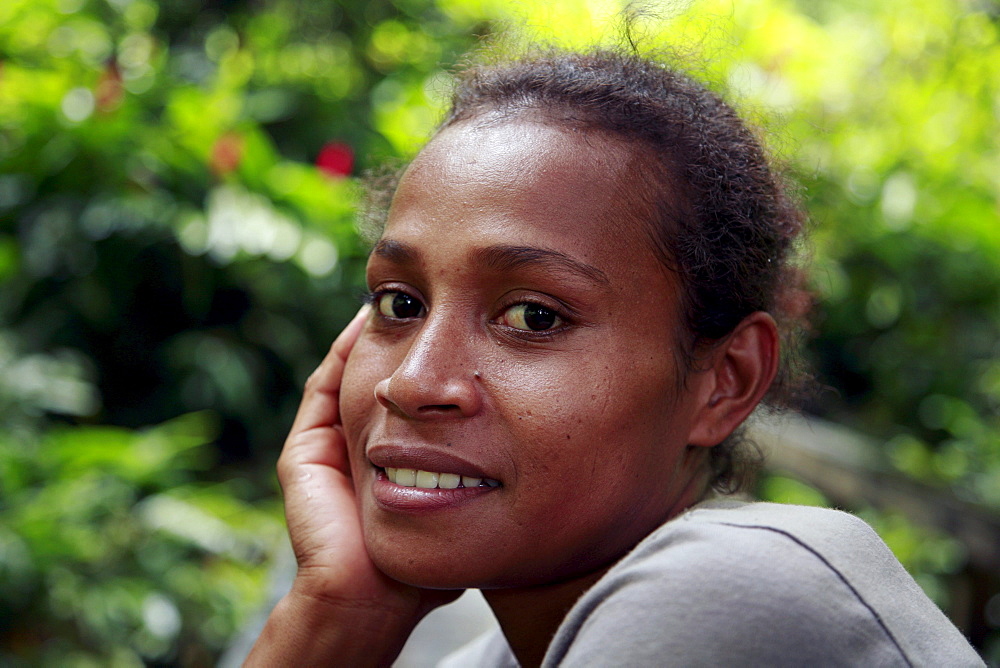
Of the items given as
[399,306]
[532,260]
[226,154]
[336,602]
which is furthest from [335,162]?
[532,260]

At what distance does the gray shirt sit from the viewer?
110cm

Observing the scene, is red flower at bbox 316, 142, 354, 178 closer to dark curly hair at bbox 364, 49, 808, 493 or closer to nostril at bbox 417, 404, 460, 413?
dark curly hair at bbox 364, 49, 808, 493

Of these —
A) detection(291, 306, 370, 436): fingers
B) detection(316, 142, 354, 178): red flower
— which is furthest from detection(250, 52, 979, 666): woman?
detection(316, 142, 354, 178): red flower

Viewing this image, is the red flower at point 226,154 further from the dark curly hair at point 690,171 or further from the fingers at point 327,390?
the dark curly hair at point 690,171

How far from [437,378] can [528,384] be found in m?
0.15

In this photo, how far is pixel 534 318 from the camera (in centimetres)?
158

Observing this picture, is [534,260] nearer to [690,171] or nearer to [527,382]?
[527,382]

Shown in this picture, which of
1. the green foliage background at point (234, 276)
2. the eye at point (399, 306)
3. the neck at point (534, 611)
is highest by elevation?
the eye at point (399, 306)

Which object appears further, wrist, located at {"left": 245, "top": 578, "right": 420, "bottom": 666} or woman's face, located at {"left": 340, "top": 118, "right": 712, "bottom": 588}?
wrist, located at {"left": 245, "top": 578, "right": 420, "bottom": 666}

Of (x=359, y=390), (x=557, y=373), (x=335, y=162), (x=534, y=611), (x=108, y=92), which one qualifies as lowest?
(x=335, y=162)

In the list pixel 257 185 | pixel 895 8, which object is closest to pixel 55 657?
pixel 257 185

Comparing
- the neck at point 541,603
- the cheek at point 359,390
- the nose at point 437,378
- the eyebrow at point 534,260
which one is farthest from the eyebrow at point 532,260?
the neck at point 541,603

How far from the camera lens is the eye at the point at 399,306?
178 centimetres

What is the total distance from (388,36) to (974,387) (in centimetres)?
520
